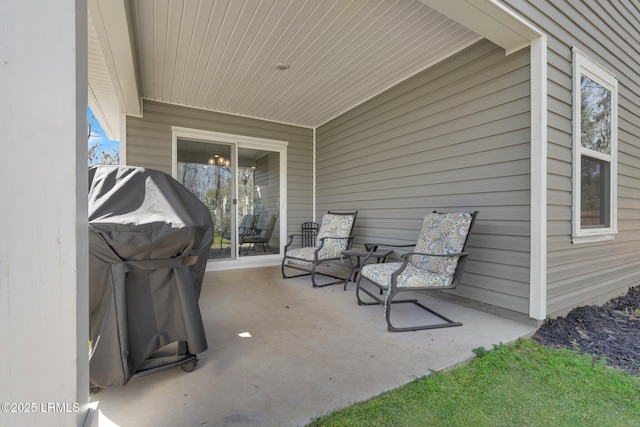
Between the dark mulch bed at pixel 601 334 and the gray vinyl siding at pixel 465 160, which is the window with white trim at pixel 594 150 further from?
the dark mulch bed at pixel 601 334

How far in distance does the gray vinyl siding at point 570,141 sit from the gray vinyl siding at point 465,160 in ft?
0.84

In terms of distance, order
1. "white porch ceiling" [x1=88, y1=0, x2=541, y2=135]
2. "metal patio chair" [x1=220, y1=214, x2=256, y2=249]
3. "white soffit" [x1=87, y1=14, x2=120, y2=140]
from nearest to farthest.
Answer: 1. "white porch ceiling" [x1=88, y1=0, x2=541, y2=135]
2. "white soffit" [x1=87, y1=14, x2=120, y2=140]
3. "metal patio chair" [x1=220, y1=214, x2=256, y2=249]

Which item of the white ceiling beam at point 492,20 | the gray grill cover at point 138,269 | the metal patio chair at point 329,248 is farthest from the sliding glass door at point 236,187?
the white ceiling beam at point 492,20

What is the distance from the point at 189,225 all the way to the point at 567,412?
221 cm

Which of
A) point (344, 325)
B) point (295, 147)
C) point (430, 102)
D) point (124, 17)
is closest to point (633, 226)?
point (430, 102)

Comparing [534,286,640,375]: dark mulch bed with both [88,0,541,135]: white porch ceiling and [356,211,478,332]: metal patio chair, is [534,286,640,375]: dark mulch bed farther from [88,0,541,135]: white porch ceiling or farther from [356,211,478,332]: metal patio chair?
[88,0,541,135]: white porch ceiling

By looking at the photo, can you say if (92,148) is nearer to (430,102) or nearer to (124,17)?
(124,17)

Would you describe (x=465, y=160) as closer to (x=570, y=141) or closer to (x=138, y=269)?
(x=570, y=141)

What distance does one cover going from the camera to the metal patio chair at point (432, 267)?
2.49m

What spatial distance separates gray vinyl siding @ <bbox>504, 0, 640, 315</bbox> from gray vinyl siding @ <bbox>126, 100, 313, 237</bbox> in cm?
409

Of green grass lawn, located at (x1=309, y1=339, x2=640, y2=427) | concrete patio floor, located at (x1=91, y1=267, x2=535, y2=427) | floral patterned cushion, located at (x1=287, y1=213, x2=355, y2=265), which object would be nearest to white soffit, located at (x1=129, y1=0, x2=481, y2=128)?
floral patterned cushion, located at (x1=287, y1=213, x2=355, y2=265)

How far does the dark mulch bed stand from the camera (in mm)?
2154

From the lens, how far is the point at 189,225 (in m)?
1.56

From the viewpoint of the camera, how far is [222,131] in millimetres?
5098
